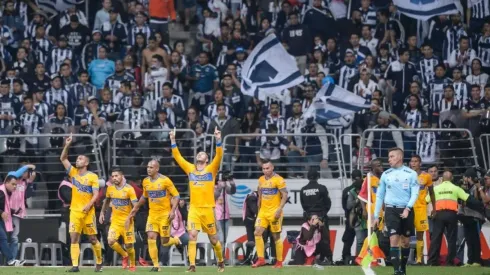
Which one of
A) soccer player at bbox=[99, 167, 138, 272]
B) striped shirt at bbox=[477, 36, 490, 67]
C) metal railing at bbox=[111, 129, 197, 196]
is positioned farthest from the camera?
striped shirt at bbox=[477, 36, 490, 67]

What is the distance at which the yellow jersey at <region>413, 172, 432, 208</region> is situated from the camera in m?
27.3

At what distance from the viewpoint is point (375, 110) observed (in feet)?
102

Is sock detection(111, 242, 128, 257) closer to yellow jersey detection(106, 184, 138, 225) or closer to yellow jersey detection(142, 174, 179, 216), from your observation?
yellow jersey detection(106, 184, 138, 225)

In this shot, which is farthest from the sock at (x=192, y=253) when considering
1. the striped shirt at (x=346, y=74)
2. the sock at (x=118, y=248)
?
the striped shirt at (x=346, y=74)

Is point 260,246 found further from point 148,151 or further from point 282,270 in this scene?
point 148,151

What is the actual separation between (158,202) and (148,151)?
4.02m

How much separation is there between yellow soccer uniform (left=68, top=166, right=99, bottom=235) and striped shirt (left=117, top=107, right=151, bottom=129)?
208 inches

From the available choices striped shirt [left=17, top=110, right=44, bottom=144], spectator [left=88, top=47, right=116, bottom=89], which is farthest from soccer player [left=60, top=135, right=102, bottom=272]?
spectator [left=88, top=47, right=116, bottom=89]

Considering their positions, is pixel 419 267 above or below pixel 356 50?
below

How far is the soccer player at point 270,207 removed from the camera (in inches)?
1080

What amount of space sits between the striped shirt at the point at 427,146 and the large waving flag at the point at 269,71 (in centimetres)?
313

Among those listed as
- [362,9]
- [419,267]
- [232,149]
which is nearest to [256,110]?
[232,149]

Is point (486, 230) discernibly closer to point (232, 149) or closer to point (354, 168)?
point (354, 168)

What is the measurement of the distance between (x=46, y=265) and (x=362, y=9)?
36.0 ft
